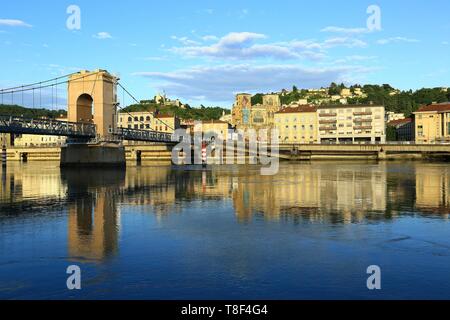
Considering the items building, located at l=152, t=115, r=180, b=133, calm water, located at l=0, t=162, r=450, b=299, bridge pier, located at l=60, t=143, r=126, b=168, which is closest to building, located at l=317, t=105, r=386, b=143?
building, located at l=152, t=115, r=180, b=133

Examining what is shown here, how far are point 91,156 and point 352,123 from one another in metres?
92.5

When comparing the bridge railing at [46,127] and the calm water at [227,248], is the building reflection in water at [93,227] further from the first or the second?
the bridge railing at [46,127]

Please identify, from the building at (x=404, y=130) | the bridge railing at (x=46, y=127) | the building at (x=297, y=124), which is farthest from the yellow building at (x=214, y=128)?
the bridge railing at (x=46, y=127)

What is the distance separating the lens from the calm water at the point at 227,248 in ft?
36.0

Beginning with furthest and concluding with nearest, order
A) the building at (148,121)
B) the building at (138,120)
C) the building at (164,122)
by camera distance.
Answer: the building at (138,120) < the building at (148,121) < the building at (164,122)

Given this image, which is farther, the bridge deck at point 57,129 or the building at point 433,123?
the building at point 433,123

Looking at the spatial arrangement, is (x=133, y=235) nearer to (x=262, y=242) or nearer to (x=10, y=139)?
(x=262, y=242)

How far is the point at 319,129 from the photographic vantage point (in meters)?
152

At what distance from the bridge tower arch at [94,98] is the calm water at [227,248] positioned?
6132 centimetres

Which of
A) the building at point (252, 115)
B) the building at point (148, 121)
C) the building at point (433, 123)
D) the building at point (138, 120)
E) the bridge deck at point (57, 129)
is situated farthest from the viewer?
the building at point (252, 115)

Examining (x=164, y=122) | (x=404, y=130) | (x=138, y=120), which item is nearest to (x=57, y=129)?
(x=138, y=120)

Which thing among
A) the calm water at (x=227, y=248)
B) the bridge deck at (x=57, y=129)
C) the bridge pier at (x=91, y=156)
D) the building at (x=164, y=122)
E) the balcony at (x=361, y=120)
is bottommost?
the calm water at (x=227, y=248)

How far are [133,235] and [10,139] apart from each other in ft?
604

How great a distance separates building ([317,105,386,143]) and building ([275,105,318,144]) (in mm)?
2263
